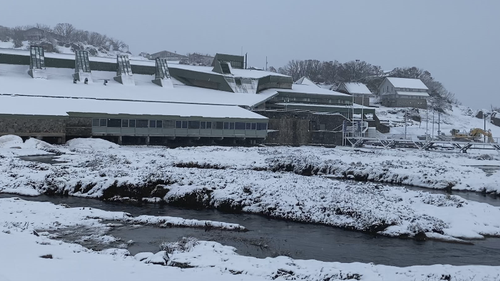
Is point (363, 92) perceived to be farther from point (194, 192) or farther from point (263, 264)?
point (263, 264)

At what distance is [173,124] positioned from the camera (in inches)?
2130

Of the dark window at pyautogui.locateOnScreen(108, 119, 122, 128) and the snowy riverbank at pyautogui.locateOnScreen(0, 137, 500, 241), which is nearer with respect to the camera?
the snowy riverbank at pyautogui.locateOnScreen(0, 137, 500, 241)

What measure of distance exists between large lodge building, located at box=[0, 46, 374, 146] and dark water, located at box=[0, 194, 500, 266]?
32048 mm

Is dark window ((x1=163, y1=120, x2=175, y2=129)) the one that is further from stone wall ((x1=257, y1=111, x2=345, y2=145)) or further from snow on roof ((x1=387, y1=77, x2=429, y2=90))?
→ snow on roof ((x1=387, y1=77, x2=429, y2=90))

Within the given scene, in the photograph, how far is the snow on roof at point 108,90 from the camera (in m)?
56.7

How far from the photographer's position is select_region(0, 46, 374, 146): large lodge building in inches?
1954

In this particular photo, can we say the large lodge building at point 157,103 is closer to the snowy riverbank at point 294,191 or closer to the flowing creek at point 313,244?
the snowy riverbank at point 294,191

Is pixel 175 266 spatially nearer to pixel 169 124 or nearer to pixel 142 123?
pixel 142 123

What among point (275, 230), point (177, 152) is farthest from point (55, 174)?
point (177, 152)

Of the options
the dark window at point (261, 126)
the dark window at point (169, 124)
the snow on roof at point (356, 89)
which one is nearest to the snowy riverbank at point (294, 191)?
the dark window at point (169, 124)

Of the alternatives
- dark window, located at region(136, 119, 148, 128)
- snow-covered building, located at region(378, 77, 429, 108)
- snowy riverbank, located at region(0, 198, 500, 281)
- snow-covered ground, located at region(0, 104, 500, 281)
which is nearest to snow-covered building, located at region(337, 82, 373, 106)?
snow-covered building, located at region(378, 77, 429, 108)

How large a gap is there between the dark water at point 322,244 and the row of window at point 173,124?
32241 millimetres

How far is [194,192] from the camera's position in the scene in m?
24.3

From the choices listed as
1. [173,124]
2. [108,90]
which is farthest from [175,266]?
[108,90]
